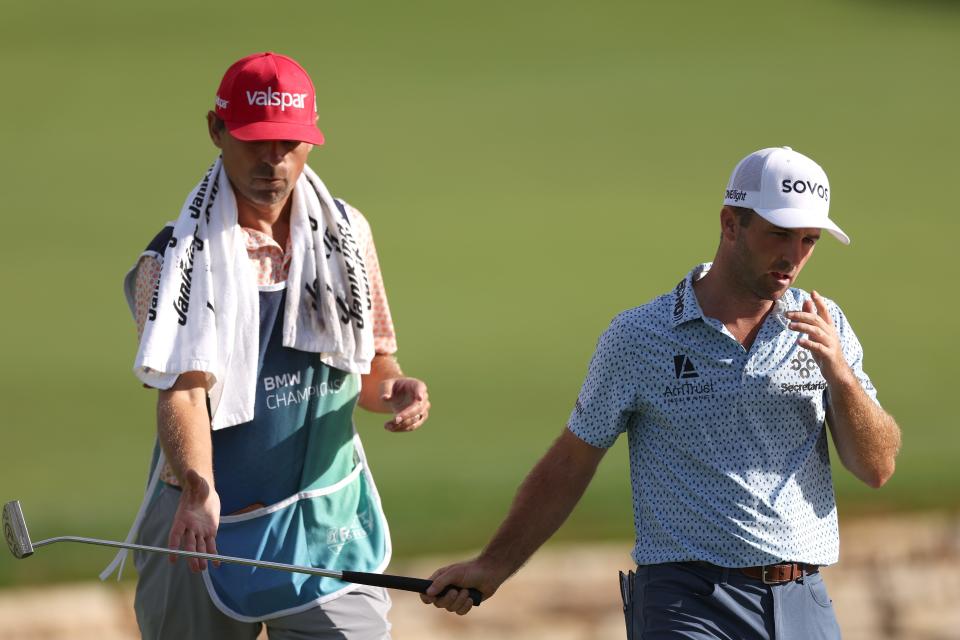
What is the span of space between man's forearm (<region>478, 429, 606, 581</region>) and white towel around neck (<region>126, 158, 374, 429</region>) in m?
0.55

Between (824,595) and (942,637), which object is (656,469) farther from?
(942,637)

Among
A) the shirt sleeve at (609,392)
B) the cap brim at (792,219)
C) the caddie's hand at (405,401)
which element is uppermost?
the cap brim at (792,219)

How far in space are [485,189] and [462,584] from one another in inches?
228

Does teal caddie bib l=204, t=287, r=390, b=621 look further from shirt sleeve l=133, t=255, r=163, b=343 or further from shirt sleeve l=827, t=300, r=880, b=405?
shirt sleeve l=827, t=300, r=880, b=405

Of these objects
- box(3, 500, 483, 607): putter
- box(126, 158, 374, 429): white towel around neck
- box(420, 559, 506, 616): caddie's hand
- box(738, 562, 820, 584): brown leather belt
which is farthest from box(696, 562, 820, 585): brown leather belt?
box(126, 158, 374, 429): white towel around neck

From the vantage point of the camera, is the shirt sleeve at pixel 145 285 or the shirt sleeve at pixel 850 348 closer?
the shirt sleeve at pixel 850 348

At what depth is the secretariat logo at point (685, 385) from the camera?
355 centimetres

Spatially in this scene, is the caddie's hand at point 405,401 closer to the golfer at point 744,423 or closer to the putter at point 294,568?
the putter at point 294,568

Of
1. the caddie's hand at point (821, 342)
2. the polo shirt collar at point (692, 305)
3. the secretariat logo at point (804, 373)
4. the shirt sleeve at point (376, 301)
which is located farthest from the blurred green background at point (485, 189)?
the caddie's hand at point (821, 342)

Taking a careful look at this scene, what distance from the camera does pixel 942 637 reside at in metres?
6.61

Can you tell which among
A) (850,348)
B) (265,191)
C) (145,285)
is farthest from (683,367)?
(145,285)

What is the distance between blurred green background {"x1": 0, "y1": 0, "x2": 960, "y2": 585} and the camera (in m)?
6.96

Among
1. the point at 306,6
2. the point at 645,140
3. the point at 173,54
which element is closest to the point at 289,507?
the point at 645,140

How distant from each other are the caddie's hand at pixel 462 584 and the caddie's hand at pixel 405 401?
0.37 meters
